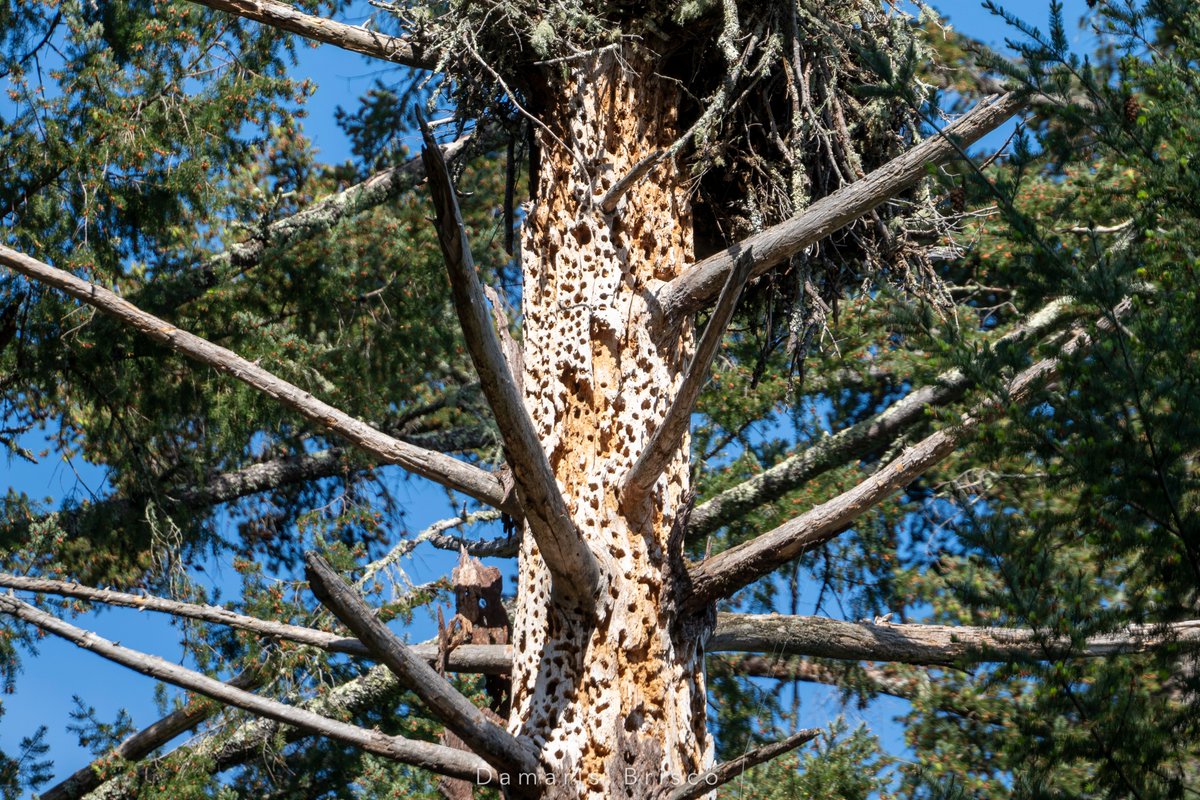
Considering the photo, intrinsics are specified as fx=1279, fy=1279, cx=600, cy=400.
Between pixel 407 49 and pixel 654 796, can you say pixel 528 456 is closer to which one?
pixel 654 796

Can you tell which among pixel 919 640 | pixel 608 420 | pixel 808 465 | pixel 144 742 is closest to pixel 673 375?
pixel 608 420

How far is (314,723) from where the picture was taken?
311 centimetres

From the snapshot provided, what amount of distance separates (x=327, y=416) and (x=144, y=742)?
15.5ft

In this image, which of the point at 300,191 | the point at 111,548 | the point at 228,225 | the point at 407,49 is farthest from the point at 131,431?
the point at 407,49

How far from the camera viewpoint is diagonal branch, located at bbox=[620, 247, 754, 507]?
3090mm

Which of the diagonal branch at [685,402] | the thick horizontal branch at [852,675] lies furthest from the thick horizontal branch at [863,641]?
the thick horizontal branch at [852,675]

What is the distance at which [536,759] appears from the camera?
325cm

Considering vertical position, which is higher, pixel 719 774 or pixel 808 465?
pixel 808 465

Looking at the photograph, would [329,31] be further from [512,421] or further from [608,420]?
[512,421]

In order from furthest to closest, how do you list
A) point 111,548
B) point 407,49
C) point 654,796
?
point 111,548 → point 407,49 → point 654,796

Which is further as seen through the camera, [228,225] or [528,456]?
[228,225]

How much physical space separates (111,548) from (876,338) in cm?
560

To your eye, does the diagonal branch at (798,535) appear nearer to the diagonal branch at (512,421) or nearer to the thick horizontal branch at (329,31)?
the diagonal branch at (512,421)

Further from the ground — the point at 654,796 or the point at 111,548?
the point at 111,548
